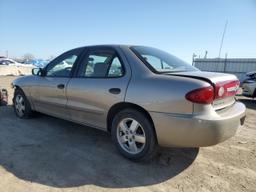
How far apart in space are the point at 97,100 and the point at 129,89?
0.66 m

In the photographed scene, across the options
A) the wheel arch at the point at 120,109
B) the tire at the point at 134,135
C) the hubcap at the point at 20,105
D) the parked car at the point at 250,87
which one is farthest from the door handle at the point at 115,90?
the parked car at the point at 250,87

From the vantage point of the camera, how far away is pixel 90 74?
4.13m

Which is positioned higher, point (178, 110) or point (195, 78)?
point (195, 78)

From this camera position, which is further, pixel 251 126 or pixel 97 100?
pixel 251 126

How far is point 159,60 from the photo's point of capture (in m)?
3.87

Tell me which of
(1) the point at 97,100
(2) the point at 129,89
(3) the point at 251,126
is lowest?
(3) the point at 251,126

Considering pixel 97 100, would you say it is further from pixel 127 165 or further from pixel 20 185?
pixel 20 185

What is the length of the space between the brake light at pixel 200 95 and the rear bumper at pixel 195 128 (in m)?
0.16

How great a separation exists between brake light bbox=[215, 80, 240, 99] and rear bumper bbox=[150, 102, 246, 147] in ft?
0.75

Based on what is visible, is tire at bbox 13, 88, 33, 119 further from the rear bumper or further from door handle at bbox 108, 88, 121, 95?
the rear bumper

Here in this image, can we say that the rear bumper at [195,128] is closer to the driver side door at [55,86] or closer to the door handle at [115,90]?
the door handle at [115,90]

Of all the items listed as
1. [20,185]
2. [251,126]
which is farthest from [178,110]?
[251,126]

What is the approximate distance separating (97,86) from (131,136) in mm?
918

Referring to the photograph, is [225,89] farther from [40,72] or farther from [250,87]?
[250,87]
